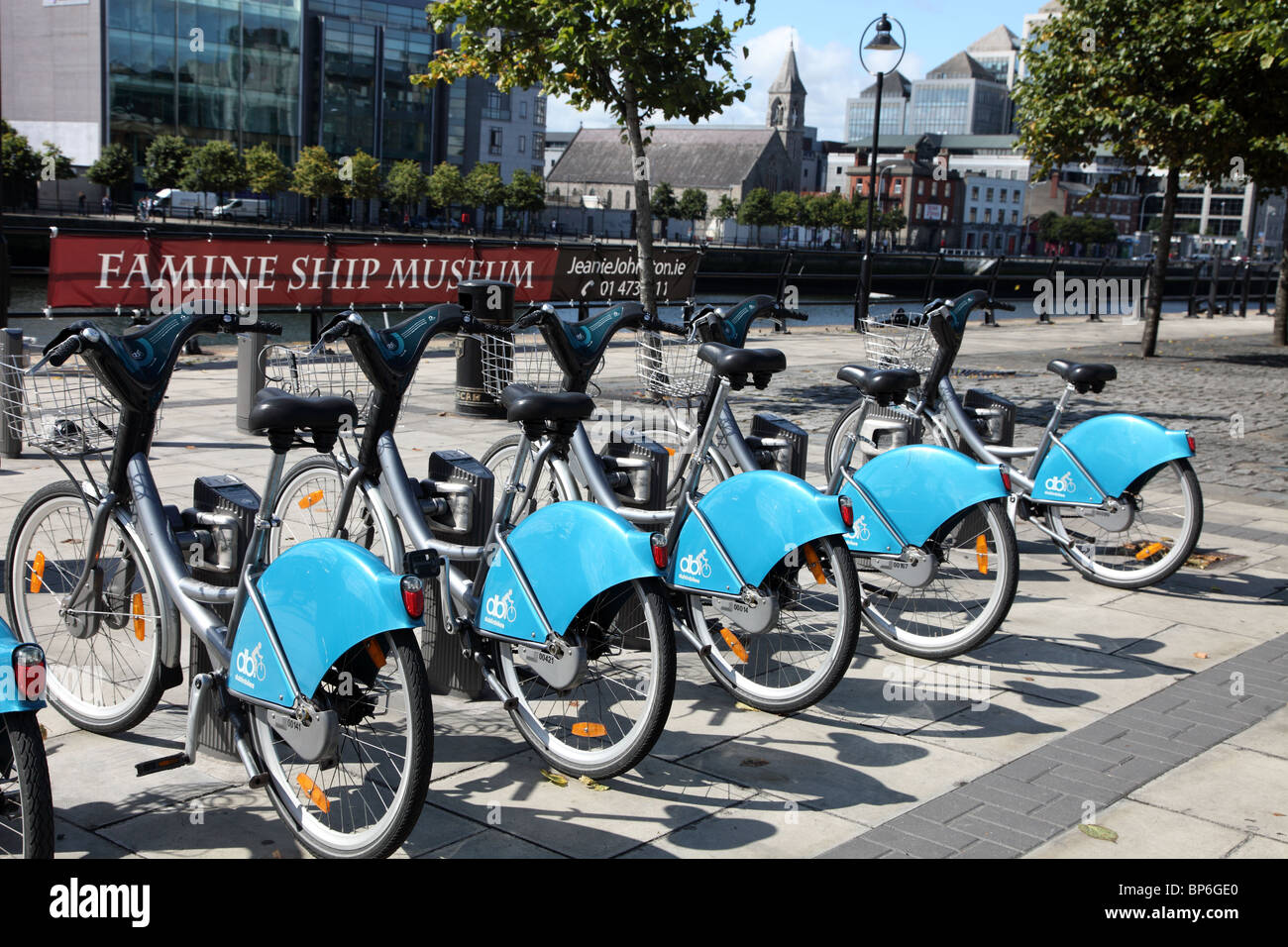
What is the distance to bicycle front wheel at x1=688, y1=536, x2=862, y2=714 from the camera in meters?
4.43

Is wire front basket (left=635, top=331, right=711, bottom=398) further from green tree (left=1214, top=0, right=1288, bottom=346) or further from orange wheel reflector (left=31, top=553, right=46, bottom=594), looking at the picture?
green tree (left=1214, top=0, right=1288, bottom=346)

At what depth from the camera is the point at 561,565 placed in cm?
387

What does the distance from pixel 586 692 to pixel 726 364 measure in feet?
4.54

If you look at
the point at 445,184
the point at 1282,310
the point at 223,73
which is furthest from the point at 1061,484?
the point at 445,184

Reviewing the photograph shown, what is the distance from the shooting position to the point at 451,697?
485cm

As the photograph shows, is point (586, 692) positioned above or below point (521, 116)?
below

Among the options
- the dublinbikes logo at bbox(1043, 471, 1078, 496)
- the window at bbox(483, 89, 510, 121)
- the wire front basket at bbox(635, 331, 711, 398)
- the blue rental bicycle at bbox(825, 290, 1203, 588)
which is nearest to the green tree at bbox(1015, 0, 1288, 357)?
the blue rental bicycle at bbox(825, 290, 1203, 588)

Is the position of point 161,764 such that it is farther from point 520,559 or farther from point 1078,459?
point 1078,459

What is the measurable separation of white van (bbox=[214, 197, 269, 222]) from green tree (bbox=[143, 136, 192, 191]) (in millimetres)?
2756

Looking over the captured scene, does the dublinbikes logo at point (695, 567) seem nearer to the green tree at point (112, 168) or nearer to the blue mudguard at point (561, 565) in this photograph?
the blue mudguard at point (561, 565)

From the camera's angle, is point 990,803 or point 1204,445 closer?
point 990,803

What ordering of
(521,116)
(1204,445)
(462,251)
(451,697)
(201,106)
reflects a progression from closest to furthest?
1. (451,697)
2. (1204,445)
3. (462,251)
4. (201,106)
5. (521,116)
